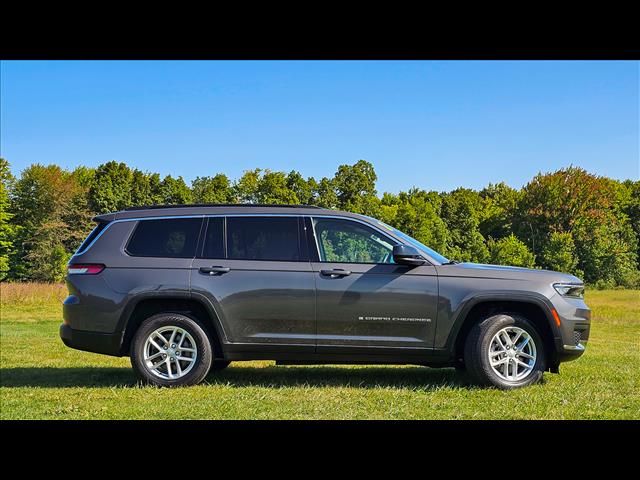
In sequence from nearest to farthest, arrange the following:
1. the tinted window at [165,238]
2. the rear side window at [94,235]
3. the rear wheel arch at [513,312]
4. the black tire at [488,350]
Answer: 1. the black tire at [488,350]
2. the rear wheel arch at [513,312]
3. the tinted window at [165,238]
4. the rear side window at [94,235]

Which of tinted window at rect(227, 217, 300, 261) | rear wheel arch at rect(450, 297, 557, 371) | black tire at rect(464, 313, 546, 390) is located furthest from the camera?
tinted window at rect(227, 217, 300, 261)

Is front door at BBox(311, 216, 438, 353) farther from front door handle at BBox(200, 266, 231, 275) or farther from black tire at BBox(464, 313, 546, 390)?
front door handle at BBox(200, 266, 231, 275)

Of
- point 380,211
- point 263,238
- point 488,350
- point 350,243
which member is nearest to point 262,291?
point 263,238

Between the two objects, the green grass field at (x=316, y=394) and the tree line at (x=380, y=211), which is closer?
the green grass field at (x=316, y=394)

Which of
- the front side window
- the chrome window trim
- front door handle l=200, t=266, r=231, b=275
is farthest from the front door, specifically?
front door handle l=200, t=266, r=231, b=275

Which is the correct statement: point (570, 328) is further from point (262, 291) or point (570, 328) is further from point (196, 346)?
point (196, 346)

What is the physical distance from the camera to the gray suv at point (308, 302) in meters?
6.56

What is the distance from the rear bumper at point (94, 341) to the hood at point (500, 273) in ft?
11.5

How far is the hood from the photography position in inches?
262

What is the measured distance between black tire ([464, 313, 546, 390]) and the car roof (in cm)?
175

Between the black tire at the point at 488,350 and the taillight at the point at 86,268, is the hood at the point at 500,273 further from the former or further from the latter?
the taillight at the point at 86,268

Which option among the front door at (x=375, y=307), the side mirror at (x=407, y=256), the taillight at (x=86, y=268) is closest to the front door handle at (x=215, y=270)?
A: the front door at (x=375, y=307)
